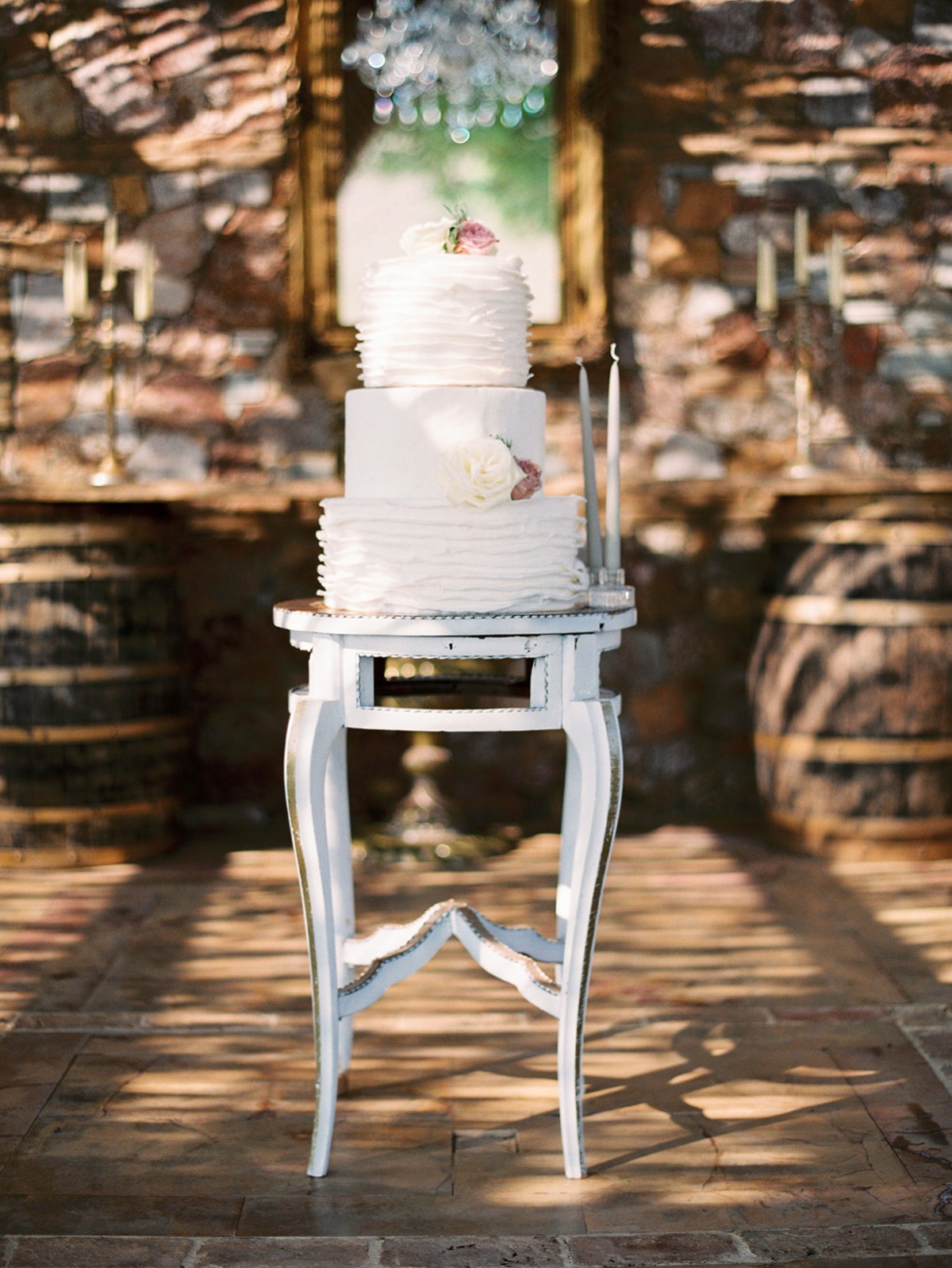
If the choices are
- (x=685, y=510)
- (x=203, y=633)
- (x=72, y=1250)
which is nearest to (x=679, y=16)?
(x=685, y=510)

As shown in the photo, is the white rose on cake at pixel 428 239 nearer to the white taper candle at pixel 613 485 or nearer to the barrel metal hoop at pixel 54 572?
the white taper candle at pixel 613 485

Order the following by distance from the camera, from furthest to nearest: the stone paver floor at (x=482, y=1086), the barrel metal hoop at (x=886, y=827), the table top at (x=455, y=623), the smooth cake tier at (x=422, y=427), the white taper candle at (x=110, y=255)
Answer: the white taper candle at (x=110, y=255) < the barrel metal hoop at (x=886, y=827) < the smooth cake tier at (x=422, y=427) < the table top at (x=455, y=623) < the stone paver floor at (x=482, y=1086)

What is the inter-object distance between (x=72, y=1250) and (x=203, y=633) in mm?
2546

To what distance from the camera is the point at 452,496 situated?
2.08 metres

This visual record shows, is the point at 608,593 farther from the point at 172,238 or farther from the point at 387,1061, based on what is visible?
the point at 172,238

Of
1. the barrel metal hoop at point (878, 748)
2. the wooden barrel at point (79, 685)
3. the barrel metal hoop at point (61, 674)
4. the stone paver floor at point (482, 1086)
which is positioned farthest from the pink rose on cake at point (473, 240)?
the barrel metal hoop at point (878, 748)

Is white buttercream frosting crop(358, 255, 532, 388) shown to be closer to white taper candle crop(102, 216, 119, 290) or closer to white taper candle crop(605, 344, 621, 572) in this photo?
white taper candle crop(605, 344, 621, 572)

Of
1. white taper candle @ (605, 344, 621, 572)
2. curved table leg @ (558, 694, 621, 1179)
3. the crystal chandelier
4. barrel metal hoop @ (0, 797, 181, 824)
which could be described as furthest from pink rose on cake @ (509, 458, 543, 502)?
the crystal chandelier

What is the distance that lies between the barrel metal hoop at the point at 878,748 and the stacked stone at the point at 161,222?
1.59m

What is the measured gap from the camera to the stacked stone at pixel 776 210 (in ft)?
13.6

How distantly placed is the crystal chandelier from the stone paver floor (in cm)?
220

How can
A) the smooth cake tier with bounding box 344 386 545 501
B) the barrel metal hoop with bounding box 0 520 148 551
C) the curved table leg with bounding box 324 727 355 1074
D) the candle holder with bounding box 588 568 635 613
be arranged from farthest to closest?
the barrel metal hoop with bounding box 0 520 148 551, the curved table leg with bounding box 324 727 355 1074, the candle holder with bounding box 588 568 635 613, the smooth cake tier with bounding box 344 386 545 501

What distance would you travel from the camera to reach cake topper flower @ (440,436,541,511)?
2.07 m

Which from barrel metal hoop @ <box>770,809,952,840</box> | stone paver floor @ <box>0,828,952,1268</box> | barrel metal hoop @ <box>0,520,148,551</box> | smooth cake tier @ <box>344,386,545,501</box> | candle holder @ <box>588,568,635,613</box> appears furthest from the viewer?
barrel metal hoop @ <box>770,809,952,840</box>
